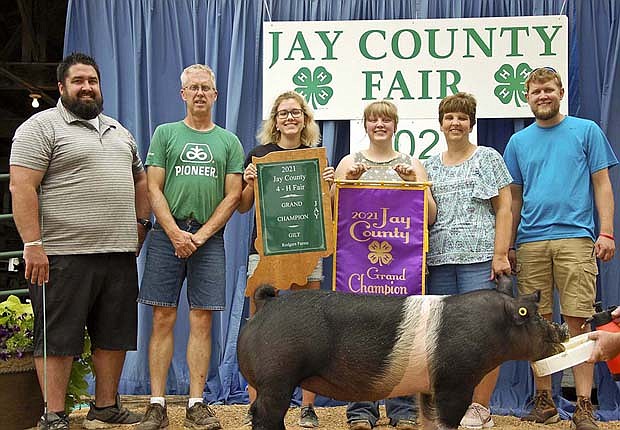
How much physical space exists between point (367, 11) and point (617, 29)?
168 centimetres

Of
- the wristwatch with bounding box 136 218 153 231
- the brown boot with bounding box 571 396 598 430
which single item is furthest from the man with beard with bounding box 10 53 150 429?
the brown boot with bounding box 571 396 598 430

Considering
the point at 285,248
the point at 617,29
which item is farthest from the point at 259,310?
the point at 617,29

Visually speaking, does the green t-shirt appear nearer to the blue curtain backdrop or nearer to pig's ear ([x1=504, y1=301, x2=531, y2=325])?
the blue curtain backdrop

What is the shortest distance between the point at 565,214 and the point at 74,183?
267 cm

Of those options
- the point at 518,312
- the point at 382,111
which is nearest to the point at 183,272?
the point at 382,111

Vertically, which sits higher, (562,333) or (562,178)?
(562,178)

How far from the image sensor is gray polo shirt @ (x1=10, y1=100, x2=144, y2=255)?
371 centimetres

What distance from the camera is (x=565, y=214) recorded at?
164 inches

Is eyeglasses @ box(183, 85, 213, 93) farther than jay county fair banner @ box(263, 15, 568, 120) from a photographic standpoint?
No

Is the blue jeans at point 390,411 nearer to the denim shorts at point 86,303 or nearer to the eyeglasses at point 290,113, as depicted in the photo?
the denim shorts at point 86,303

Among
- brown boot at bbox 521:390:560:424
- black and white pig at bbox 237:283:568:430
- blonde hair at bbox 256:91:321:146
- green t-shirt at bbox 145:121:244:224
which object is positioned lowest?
brown boot at bbox 521:390:560:424

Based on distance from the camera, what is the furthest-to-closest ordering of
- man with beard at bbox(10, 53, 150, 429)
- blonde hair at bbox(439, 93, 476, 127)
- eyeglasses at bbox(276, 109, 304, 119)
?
eyeglasses at bbox(276, 109, 304, 119)
blonde hair at bbox(439, 93, 476, 127)
man with beard at bbox(10, 53, 150, 429)

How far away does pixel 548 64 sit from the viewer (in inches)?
194

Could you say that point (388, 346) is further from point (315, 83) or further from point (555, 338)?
point (315, 83)
